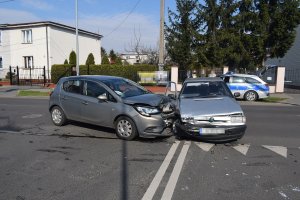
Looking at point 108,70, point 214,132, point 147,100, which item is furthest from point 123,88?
point 108,70

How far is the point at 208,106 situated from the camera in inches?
302

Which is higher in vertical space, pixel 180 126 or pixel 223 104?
pixel 223 104

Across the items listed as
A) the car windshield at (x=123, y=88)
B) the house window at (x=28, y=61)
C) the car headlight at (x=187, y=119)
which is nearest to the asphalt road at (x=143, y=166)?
the car headlight at (x=187, y=119)

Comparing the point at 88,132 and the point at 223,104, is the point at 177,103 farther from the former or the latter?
the point at 88,132

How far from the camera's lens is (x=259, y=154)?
668cm

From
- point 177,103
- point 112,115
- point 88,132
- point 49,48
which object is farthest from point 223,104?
point 49,48

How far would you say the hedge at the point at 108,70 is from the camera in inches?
1091

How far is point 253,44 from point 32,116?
1933 cm

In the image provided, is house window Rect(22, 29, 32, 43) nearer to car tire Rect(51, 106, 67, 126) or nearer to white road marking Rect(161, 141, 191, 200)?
car tire Rect(51, 106, 67, 126)

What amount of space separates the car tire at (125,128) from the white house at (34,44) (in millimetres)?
30564

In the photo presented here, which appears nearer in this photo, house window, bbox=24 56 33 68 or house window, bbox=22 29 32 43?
house window, bbox=22 29 32 43

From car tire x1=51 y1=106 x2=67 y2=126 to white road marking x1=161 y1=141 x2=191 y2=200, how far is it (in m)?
3.96

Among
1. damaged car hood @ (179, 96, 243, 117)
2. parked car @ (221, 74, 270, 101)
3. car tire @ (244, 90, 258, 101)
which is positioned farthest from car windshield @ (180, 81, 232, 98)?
car tire @ (244, 90, 258, 101)

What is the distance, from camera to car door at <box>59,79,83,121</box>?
8.88 metres
